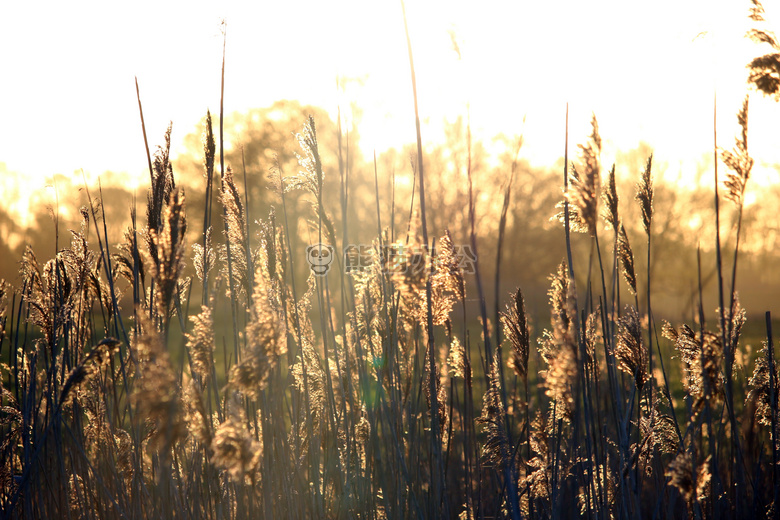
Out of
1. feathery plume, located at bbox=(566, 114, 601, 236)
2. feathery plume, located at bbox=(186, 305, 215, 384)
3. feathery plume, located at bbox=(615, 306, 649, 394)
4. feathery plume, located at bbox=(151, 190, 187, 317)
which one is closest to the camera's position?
feathery plume, located at bbox=(151, 190, 187, 317)

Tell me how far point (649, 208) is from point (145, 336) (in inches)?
83.0

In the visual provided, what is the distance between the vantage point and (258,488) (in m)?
2.50

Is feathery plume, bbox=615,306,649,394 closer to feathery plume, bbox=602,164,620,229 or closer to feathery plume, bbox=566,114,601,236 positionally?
feathery plume, bbox=602,164,620,229

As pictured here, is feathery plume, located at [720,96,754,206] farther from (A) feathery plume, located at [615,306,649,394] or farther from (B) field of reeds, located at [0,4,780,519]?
(A) feathery plume, located at [615,306,649,394]

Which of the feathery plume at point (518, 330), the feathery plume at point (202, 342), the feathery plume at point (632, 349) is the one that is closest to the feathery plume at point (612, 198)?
the feathery plume at point (632, 349)

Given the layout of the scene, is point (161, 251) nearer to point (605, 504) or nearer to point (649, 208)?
point (605, 504)

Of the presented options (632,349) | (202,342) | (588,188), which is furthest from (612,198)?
(202,342)

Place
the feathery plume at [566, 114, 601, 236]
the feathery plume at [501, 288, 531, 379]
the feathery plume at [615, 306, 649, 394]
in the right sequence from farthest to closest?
1. the feathery plume at [615, 306, 649, 394]
2. the feathery plume at [501, 288, 531, 379]
3. the feathery plume at [566, 114, 601, 236]

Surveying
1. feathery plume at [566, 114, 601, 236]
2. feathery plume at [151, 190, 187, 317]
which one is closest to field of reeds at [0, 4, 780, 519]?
feathery plume at [566, 114, 601, 236]

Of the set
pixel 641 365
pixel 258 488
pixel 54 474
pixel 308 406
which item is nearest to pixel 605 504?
pixel 641 365

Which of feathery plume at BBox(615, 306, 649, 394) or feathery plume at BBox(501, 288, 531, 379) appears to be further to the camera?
feathery plume at BBox(615, 306, 649, 394)

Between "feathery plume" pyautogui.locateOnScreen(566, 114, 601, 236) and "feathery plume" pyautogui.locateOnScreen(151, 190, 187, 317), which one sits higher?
"feathery plume" pyautogui.locateOnScreen(566, 114, 601, 236)

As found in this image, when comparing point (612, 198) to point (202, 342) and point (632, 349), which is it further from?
point (202, 342)

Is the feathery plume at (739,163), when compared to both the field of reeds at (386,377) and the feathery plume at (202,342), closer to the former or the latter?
the field of reeds at (386,377)
